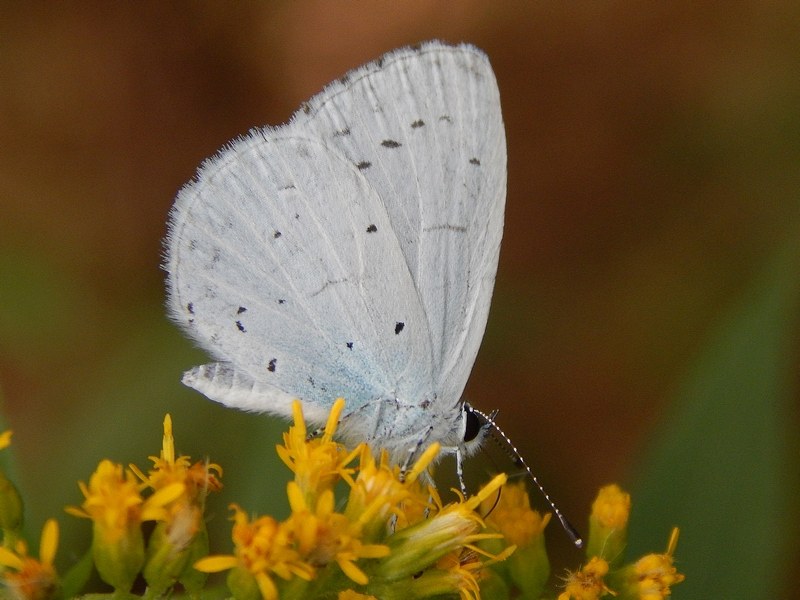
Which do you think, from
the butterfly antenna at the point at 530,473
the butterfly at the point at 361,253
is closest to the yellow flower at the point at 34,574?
the butterfly at the point at 361,253

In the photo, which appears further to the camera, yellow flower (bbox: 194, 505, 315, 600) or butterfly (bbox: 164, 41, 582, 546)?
butterfly (bbox: 164, 41, 582, 546)

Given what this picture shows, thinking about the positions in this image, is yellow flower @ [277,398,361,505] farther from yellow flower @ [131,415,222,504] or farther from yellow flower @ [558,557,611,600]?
yellow flower @ [558,557,611,600]

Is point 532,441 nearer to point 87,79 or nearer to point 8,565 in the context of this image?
point 8,565

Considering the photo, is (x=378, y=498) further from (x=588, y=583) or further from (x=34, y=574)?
(x=34, y=574)

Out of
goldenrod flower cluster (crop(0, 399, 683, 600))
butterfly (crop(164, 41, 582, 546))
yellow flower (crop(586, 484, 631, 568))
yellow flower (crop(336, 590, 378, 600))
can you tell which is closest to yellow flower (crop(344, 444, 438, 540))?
goldenrod flower cluster (crop(0, 399, 683, 600))

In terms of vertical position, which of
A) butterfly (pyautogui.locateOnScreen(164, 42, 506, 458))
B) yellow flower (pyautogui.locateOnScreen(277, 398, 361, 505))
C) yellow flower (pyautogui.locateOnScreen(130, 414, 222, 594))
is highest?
butterfly (pyautogui.locateOnScreen(164, 42, 506, 458))

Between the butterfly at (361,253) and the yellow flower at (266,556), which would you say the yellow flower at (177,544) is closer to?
the yellow flower at (266,556)

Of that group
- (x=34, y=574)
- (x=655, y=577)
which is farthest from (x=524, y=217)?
(x=34, y=574)
